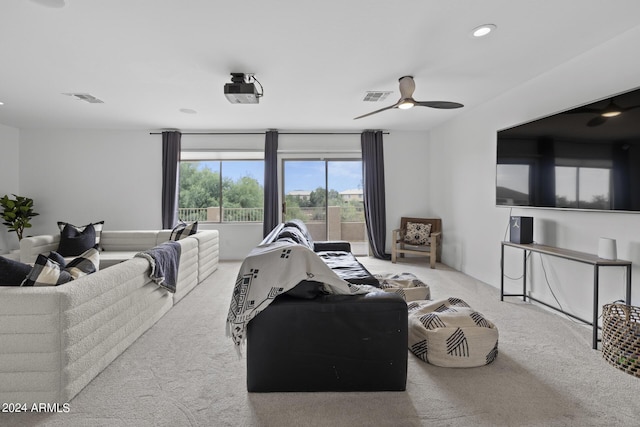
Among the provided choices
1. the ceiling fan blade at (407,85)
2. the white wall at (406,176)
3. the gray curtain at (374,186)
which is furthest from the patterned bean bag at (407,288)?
the white wall at (406,176)

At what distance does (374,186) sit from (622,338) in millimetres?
4431

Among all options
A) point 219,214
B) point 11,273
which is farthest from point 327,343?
point 219,214

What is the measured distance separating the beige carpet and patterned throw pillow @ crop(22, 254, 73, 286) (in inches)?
26.2

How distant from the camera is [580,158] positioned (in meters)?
2.93

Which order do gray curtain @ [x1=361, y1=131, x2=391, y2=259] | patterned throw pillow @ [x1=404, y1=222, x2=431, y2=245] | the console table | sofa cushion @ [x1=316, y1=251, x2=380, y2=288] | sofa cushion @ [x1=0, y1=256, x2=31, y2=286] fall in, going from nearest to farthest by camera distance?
sofa cushion @ [x1=0, y1=256, x2=31, y2=286], the console table, sofa cushion @ [x1=316, y1=251, x2=380, y2=288], patterned throw pillow @ [x1=404, y1=222, x2=431, y2=245], gray curtain @ [x1=361, y1=131, x2=391, y2=259]

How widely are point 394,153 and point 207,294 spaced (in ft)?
13.7

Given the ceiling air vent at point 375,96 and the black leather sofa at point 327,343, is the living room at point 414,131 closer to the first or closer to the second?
the ceiling air vent at point 375,96

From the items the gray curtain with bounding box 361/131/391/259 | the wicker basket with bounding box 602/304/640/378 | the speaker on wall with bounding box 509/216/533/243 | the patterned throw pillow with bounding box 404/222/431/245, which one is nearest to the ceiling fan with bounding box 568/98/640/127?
the speaker on wall with bounding box 509/216/533/243

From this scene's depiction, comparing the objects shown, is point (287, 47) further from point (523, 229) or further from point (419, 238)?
point (419, 238)

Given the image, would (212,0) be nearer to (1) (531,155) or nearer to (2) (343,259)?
(2) (343,259)

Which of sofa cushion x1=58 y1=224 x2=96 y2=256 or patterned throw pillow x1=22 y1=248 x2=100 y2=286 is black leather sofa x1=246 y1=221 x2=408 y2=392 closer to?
patterned throw pillow x1=22 y1=248 x2=100 y2=286

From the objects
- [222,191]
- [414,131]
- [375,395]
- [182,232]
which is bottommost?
[375,395]

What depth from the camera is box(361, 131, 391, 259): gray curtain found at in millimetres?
6371

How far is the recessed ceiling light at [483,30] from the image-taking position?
8.51ft
